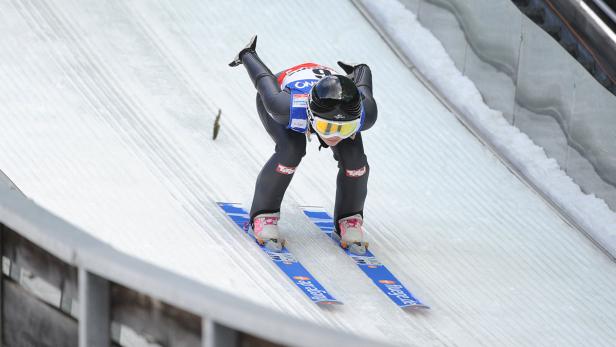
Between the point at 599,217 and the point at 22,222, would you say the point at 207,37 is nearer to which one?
the point at 599,217

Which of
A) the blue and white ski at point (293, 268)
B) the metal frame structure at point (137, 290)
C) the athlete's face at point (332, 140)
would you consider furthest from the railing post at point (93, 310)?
the athlete's face at point (332, 140)

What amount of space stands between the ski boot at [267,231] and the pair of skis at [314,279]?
3 centimetres

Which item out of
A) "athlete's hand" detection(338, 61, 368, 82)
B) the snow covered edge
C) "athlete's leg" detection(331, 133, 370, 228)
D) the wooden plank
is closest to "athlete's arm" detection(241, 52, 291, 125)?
"athlete's leg" detection(331, 133, 370, 228)

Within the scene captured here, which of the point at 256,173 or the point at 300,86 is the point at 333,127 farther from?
the point at 256,173

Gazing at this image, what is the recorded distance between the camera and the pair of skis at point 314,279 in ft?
19.3

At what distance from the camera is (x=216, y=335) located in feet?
10.1

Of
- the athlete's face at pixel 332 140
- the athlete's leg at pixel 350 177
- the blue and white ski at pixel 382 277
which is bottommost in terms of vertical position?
the blue and white ski at pixel 382 277

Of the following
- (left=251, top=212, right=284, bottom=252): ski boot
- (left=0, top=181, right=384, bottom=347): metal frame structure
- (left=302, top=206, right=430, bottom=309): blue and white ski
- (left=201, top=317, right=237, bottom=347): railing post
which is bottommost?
(left=302, top=206, right=430, bottom=309): blue and white ski

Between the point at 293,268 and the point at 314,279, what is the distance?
0.44 ft

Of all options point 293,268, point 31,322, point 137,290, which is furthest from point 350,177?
point 137,290

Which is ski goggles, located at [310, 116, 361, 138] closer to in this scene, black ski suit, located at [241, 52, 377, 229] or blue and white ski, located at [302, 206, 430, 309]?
black ski suit, located at [241, 52, 377, 229]

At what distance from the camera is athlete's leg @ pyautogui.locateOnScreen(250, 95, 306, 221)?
6.13 meters

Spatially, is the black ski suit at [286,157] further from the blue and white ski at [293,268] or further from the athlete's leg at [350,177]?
the blue and white ski at [293,268]

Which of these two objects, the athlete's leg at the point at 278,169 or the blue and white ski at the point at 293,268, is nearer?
the blue and white ski at the point at 293,268
